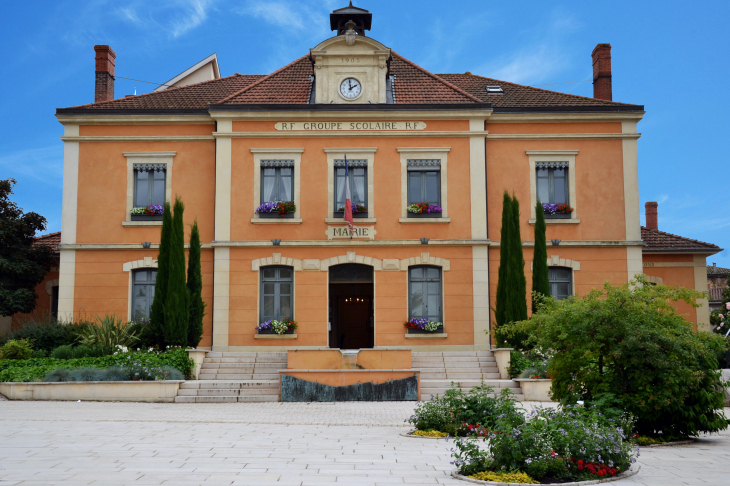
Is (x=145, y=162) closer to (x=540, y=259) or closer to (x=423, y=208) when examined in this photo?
(x=423, y=208)

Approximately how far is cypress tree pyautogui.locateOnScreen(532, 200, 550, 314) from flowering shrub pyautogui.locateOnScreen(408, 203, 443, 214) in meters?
2.84

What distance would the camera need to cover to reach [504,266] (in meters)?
19.0

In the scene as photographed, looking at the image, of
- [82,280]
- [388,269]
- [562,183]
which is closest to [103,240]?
[82,280]

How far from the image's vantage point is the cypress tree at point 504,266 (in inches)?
739

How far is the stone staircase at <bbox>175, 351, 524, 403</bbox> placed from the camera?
52.2 ft

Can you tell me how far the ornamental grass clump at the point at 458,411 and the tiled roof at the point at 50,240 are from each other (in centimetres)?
1661

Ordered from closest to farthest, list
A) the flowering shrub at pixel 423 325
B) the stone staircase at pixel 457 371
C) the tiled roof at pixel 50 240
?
the stone staircase at pixel 457 371, the flowering shrub at pixel 423 325, the tiled roof at pixel 50 240

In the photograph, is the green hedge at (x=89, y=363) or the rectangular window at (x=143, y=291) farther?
the rectangular window at (x=143, y=291)

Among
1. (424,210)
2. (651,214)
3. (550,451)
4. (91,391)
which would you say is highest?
(651,214)

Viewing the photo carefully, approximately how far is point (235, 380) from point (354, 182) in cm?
691

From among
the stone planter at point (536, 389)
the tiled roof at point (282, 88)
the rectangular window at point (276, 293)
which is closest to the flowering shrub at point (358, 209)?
the rectangular window at point (276, 293)

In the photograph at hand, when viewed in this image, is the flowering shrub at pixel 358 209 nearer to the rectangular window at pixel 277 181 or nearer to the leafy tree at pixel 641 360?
the rectangular window at pixel 277 181

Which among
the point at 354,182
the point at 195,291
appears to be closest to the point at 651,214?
the point at 354,182

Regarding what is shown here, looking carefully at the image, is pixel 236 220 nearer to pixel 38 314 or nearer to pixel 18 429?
pixel 38 314
